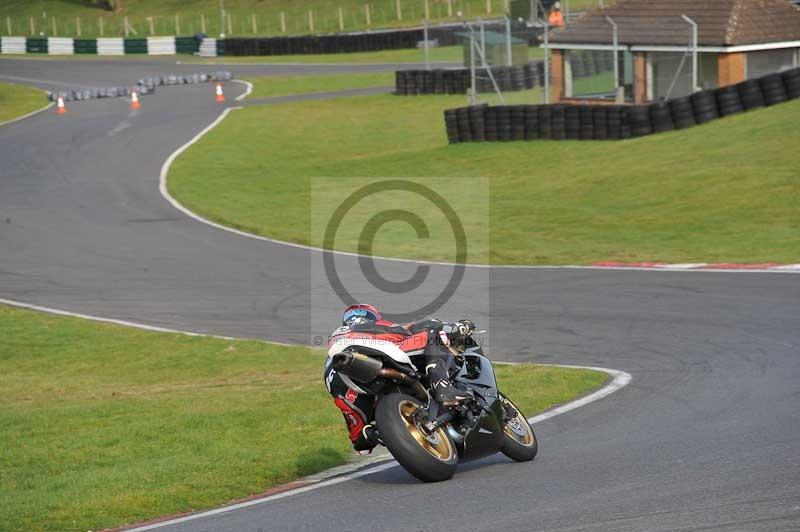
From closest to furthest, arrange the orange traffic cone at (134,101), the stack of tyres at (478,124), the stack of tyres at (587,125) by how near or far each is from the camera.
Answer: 1. the stack of tyres at (587,125)
2. the stack of tyres at (478,124)
3. the orange traffic cone at (134,101)

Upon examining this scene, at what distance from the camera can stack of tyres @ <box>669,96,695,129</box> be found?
103 ft

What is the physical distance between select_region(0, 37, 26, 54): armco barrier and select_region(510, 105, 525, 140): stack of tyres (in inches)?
2058

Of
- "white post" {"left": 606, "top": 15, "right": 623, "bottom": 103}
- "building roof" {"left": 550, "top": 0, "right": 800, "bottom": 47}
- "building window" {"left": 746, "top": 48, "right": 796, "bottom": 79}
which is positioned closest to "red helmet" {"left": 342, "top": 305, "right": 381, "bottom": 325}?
"white post" {"left": 606, "top": 15, "right": 623, "bottom": 103}

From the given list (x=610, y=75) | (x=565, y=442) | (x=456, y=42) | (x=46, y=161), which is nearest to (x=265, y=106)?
(x=46, y=161)

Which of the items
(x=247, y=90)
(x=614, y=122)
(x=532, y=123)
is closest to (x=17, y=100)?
(x=247, y=90)

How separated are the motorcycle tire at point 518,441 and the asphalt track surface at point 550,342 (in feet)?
0.36

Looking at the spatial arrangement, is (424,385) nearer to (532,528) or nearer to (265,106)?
(532,528)

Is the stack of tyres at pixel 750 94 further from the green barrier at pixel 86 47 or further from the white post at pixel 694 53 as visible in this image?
the green barrier at pixel 86 47

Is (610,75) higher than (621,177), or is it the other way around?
(610,75)

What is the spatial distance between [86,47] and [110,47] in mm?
1580

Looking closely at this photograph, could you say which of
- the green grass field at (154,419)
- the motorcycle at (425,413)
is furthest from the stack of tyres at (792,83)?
the motorcycle at (425,413)

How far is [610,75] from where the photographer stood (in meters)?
35.5

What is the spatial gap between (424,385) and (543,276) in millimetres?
11068

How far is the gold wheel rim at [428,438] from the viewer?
8.09m
